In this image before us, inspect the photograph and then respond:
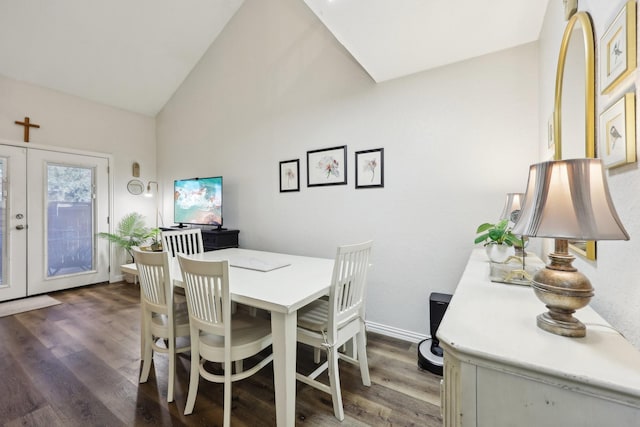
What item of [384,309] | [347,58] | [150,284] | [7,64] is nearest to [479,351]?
[150,284]

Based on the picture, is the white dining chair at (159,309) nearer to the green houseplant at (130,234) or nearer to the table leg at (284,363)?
the table leg at (284,363)

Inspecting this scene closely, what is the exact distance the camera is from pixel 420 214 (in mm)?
2443

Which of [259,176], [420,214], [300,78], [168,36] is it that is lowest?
[420,214]

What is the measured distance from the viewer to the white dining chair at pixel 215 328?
1408 millimetres

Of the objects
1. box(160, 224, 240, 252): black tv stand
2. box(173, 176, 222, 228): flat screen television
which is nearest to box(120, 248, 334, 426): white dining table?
box(160, 224, 240, 252): black tv stand

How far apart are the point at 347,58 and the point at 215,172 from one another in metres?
2.35

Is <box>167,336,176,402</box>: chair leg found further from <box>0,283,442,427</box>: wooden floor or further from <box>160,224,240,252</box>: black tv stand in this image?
<box>160,224,240,252</box>: black tv stand

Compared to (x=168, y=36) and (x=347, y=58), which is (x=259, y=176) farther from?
(x=168, y=36)

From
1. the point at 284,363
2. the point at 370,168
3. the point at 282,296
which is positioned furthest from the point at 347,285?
the point at 370,168

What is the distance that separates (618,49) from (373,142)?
6.24 feet

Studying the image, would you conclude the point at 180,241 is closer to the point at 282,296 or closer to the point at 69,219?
the point at 282,296

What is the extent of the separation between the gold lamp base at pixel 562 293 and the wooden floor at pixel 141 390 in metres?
1.18

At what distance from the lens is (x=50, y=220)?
12.6 ft

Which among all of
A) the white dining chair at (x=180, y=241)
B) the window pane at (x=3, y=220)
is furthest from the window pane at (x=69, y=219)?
the white dining chair at (x=180, y=241)
